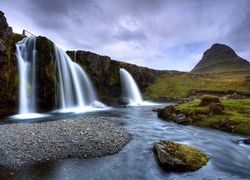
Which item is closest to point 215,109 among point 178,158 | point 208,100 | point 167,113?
point 208,100

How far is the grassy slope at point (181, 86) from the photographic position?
341ft

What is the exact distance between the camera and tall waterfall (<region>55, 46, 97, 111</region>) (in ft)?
157

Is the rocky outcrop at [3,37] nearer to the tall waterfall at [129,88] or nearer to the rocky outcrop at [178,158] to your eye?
the rocky outcrop at [178,158]

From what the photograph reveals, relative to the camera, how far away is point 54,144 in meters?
14.4

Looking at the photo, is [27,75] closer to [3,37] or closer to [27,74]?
[27,74]

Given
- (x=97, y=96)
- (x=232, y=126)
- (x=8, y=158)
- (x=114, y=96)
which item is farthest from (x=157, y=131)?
(x=114, y=96)

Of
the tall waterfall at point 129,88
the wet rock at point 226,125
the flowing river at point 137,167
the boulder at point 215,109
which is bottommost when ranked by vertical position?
the flowing river at point 137,167

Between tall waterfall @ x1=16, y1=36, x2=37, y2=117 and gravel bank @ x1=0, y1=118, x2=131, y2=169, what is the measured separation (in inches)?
882

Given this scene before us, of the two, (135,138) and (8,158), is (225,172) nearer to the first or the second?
(135,138)

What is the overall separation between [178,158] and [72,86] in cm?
4521

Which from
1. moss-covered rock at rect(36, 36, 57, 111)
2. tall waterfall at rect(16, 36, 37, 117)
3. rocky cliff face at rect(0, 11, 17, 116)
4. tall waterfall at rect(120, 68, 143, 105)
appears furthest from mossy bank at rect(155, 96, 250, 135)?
tall waterfall at rect(120, 68, 143, 105)

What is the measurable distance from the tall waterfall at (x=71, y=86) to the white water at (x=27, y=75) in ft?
24.6

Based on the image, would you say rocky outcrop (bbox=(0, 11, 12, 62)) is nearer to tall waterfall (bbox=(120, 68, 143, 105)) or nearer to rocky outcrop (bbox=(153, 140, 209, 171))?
rocky outcrop (bbox=(153, 140, 209, 171))

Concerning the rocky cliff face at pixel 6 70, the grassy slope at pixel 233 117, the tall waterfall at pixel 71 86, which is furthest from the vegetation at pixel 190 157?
the tall waterfall at pixel 71 86
